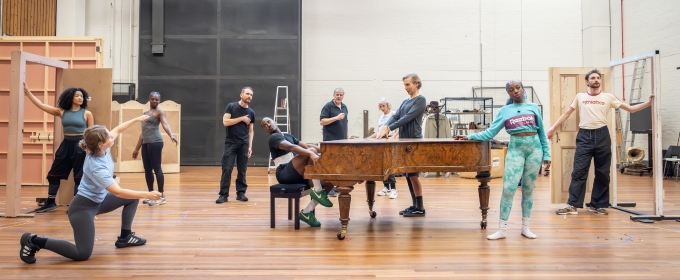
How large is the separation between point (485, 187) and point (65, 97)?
4188 mm

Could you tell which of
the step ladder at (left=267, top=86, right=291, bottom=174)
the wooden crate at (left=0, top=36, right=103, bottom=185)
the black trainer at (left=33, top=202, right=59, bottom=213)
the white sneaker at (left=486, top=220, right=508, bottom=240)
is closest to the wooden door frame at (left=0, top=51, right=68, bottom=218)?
the black trainer at (left=33, top=202, right=59, bottom=213)

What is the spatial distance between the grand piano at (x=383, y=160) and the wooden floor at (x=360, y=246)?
481mm

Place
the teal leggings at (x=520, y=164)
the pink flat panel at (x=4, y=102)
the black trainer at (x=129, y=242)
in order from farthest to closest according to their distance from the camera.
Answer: the pink flat panel at (x=4, y=102), the teal leggings at (x=520, y=164), the black trainer at (x=129, y=242)

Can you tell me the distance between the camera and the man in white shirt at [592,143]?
525 centimetres

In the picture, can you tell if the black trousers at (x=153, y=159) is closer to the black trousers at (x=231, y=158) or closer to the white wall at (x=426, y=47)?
the black trousers at (x=231, y=158)

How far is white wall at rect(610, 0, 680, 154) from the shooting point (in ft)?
33.7

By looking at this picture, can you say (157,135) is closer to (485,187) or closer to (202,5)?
(485,187)

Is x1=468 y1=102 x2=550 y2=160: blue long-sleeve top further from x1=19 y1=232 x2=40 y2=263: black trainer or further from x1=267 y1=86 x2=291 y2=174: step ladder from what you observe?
x1=267 y1=86 x2=291 y2=174: step ladder

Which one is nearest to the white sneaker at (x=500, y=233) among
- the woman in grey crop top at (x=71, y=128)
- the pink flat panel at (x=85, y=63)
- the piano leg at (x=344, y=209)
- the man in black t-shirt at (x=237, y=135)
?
the piano leg at (x=344, y=209)

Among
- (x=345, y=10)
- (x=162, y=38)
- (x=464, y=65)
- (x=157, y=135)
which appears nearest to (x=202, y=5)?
(x=162, y=38)

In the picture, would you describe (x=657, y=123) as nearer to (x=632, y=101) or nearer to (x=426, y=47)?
(x=632, y=101)

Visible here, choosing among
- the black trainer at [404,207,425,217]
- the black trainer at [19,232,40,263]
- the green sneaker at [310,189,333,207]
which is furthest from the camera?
the black trainer at [404,207,425,217]

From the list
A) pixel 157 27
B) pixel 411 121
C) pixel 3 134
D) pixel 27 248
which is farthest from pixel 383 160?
pixel 157 27

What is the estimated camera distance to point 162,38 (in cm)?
1264
